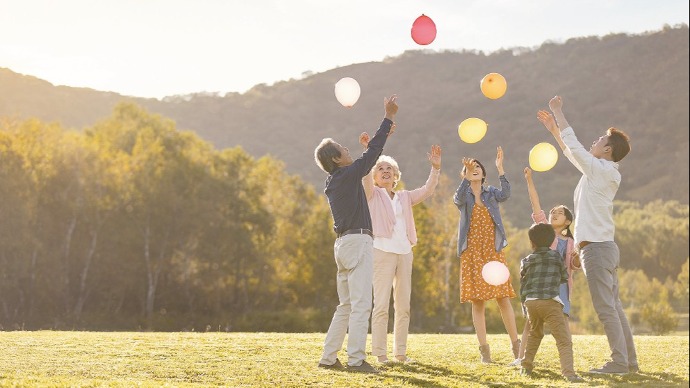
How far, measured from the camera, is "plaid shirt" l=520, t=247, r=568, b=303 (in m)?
9.45

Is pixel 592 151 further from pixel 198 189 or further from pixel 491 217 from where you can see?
pixel 198 189

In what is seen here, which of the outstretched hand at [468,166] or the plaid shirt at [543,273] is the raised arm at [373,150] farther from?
the plaid shirt at [543,273]

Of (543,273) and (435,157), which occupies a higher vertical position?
(435,157)

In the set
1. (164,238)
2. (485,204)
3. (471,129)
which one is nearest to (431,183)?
(485,204)

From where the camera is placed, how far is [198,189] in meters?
55.3

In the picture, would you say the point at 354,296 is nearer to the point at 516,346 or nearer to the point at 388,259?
the point at 388,259

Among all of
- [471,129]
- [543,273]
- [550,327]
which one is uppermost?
[471,129]

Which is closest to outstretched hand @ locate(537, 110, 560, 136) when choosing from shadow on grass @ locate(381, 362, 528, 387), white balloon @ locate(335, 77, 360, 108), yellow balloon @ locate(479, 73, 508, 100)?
yellow balloon @ locate(479, 73, 508, 100)

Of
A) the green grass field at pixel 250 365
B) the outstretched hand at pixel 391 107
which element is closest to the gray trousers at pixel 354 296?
the green grass field at pixel 250 365

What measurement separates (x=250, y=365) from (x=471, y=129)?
5.24 metres

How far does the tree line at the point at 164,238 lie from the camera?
46.0 metres

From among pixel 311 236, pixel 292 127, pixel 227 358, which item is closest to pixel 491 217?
pixel 227 358

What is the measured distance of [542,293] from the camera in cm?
944

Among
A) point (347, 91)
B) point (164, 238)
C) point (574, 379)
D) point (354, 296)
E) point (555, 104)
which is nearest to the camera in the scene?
point (574, 379)
